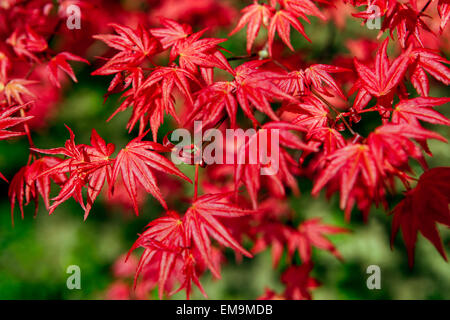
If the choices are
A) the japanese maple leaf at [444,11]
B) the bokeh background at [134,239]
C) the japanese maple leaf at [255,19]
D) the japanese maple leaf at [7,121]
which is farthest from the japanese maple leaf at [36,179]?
the bokeh background at [134,239]

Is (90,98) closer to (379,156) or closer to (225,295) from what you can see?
(225,295)

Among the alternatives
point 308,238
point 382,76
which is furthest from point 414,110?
point 308,238

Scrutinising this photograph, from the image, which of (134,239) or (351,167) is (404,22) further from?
(134,239)

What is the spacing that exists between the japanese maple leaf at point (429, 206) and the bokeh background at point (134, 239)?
1393mm

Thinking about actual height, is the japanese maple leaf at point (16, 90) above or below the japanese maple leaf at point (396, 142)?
above

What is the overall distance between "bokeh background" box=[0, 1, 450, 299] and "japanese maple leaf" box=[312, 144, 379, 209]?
1.48 m

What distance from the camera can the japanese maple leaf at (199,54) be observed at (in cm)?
90

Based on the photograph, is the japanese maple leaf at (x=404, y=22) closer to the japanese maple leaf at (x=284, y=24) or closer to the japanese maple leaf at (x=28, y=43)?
the japanese maple leaf at (x=284, y=24)

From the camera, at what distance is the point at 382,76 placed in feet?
2.88

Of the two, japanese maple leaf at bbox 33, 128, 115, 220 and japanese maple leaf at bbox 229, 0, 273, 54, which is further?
japanese maple leaf at bbox 229, 0, 273, 54

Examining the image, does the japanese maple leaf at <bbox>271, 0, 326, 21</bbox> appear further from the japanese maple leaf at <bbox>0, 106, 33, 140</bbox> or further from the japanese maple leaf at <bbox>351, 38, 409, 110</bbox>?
the japanese maple leaf at <bbox>0, 106, 33, 140</bbox>

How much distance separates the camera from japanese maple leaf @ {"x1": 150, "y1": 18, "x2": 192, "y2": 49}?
40.3 inches

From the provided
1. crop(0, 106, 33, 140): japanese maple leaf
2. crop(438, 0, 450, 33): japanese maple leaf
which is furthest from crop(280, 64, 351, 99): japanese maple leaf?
crop(0, 106, 33, 140): japanese maple leaf

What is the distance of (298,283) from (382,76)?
3.08 feet
